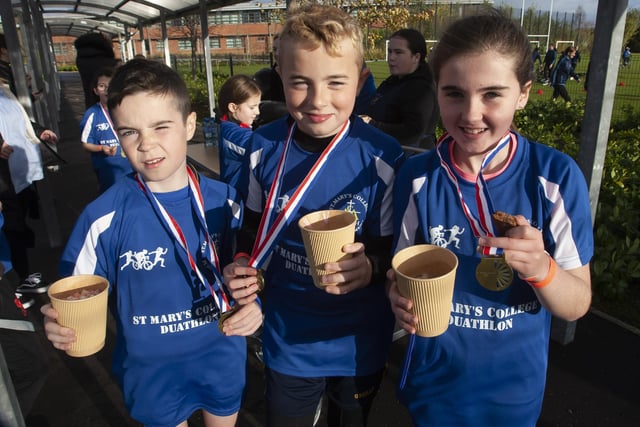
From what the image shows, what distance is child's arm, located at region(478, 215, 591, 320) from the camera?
1231mm

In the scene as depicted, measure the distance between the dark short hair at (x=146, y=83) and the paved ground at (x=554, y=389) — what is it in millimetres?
2092

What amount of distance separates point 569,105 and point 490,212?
10.3m

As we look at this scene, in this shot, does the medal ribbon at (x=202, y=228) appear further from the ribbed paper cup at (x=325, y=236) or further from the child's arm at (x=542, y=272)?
the child's arm at (x=542, y=272)

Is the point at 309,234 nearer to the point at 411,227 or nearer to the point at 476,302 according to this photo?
the point at 411,227

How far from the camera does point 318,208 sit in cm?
186

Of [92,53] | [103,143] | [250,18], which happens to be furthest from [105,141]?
[250,18]

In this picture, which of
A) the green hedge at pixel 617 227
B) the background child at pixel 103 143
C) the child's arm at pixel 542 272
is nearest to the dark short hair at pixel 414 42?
the green hedge at pixel 617 227

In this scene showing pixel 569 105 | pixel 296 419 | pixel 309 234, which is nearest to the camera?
pixel 309 234

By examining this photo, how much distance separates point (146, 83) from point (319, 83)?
707 mm

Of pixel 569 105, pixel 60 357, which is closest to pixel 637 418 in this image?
pixel 60 357

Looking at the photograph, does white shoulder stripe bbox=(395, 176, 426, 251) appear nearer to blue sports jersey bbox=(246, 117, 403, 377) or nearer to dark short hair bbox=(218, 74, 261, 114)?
blue sports jersey bbox=(246, 117, 403, 377)

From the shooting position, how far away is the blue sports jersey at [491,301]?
1.49 meters

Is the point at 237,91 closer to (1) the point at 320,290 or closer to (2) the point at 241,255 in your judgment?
(2) the point at 241,255

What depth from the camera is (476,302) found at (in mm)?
1577
